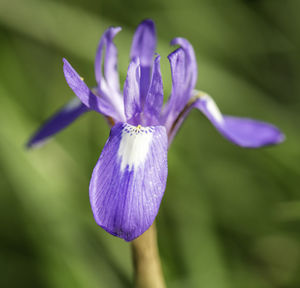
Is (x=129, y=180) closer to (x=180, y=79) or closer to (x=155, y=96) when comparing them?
(x=155, y=96)

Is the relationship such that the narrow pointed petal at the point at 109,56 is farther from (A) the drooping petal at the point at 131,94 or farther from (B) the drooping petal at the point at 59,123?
(A) the drooping petal at the point at 131,94

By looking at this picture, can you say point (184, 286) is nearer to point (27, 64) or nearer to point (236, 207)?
point (236, 207)

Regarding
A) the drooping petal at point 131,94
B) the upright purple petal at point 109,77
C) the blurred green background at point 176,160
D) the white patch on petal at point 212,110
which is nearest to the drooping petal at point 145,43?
the upright purple petal at point 109,77

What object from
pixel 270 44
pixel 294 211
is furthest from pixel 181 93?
pixel 270 44

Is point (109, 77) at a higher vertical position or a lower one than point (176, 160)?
higher

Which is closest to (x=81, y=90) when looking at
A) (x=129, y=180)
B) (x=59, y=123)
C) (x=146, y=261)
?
(x=129, y=180)
